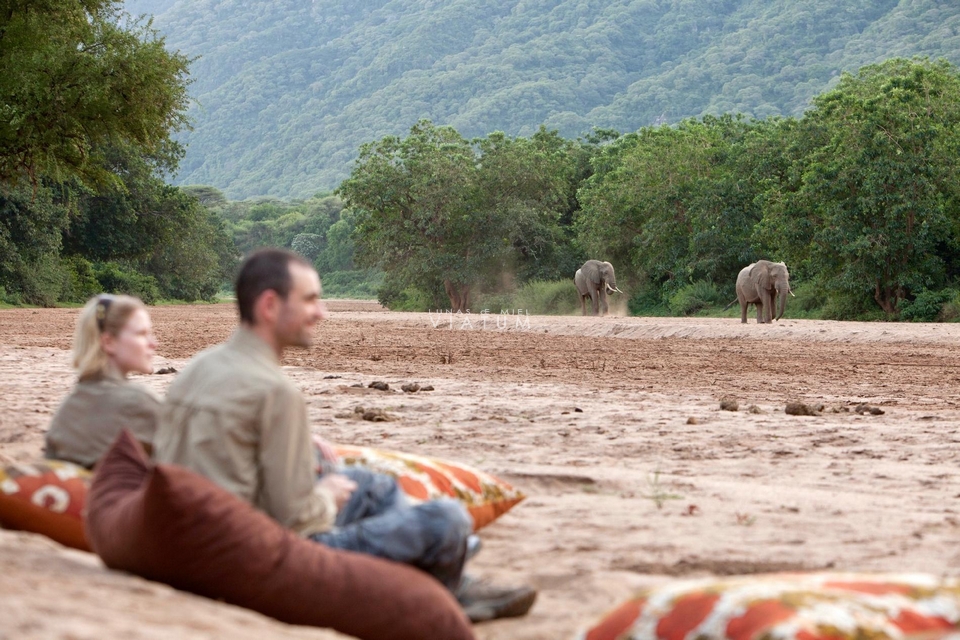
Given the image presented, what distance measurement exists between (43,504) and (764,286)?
97.7ft

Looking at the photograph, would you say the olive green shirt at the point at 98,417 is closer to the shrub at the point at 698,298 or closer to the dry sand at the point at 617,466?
the dry sand at the point at 617,466

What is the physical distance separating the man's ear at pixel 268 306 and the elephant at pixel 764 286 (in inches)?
1178

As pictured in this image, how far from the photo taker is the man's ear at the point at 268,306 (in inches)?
169

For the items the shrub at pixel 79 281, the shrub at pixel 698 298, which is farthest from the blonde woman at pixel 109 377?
the shrub at pixel 79 281

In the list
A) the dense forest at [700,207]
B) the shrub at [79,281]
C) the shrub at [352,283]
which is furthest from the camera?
the shrub at [352,283]

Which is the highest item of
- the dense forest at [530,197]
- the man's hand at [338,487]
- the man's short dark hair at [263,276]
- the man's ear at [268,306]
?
the dense forest at [530,197]

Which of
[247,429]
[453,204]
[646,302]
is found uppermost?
[453,204]

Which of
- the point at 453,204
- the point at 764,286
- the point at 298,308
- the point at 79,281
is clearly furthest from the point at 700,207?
the point at 298,308

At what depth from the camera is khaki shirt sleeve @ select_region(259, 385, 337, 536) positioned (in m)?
4.22

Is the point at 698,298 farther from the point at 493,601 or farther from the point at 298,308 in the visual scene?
the point at 298,308

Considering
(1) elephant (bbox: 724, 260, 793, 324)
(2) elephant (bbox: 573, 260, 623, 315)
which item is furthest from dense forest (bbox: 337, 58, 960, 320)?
(1) elephant (bbox: 724, 260, 793, 324)

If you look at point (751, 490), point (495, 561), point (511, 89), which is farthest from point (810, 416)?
point (511, 89)

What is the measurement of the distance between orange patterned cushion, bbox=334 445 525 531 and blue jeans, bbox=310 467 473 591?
1502 mm

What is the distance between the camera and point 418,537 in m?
4.59
